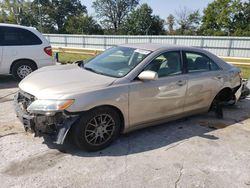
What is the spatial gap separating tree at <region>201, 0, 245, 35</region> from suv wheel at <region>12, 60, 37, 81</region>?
42027mm

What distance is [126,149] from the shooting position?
12.3ft

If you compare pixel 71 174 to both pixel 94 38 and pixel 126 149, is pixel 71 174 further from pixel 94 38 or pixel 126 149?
pixel 94 38

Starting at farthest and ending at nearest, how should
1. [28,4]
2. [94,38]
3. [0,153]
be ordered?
[28,4] < [94,38] < [0,153]

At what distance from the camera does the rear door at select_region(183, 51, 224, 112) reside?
455 cm

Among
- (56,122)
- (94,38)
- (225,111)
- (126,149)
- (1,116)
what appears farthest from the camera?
(94,38)

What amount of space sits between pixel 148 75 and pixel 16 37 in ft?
17.8

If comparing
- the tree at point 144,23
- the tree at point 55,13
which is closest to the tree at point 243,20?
the tree at point 144,23

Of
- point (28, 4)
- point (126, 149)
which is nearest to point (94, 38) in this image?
point (126, 149)

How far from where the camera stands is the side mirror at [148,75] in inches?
145

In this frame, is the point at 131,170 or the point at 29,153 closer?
the point at 131,170

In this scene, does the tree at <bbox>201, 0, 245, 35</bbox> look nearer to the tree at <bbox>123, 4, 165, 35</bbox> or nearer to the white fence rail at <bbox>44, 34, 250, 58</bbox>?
the tree at <bbox>123, 4, 165, 35</bbox>

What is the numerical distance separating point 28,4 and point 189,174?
62678 millimetres

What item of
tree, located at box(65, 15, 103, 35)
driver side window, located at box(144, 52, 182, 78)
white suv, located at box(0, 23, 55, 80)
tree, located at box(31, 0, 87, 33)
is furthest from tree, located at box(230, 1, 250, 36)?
driver side window, located at box(144, 52, 182, 78)

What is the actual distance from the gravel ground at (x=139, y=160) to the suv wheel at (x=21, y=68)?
3.35 metres
